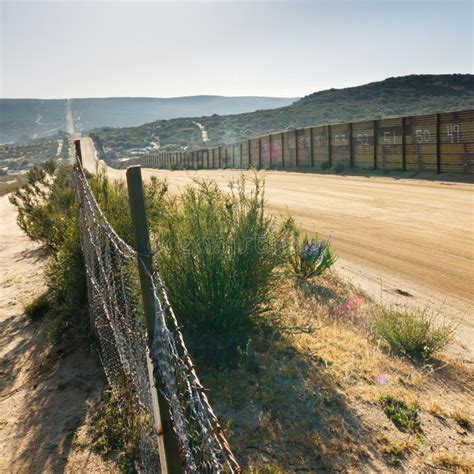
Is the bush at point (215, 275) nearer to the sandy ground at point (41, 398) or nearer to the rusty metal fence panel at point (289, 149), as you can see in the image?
the sandy ground at point (41, 398)

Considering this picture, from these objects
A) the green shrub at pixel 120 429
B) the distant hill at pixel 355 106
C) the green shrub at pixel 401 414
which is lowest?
the green shrub at pixel 120 429

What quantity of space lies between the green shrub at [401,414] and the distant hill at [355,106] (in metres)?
55.7

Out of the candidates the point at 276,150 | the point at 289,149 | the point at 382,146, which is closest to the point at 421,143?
the point at 382,146

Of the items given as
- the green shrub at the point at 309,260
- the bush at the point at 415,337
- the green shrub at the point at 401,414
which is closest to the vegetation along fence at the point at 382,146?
the green shrub at the point at 309,260

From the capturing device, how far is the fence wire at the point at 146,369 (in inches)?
78.4

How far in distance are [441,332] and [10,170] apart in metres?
99.0

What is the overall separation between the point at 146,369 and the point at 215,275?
1378 millimetres

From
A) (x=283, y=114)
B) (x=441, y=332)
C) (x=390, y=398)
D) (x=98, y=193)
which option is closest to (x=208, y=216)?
(x=390, y=398)

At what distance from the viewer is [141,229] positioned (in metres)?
3.01

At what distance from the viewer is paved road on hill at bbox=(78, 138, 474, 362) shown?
6.41m

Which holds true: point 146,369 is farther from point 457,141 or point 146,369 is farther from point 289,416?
point 457,141

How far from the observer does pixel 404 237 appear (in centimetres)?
909

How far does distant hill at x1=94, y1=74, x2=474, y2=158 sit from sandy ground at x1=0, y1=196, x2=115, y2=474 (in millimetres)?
55488

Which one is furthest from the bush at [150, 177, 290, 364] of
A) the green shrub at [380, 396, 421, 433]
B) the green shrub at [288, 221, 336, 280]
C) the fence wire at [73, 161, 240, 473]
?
the green shrub at [288, 221, 336, 280]
